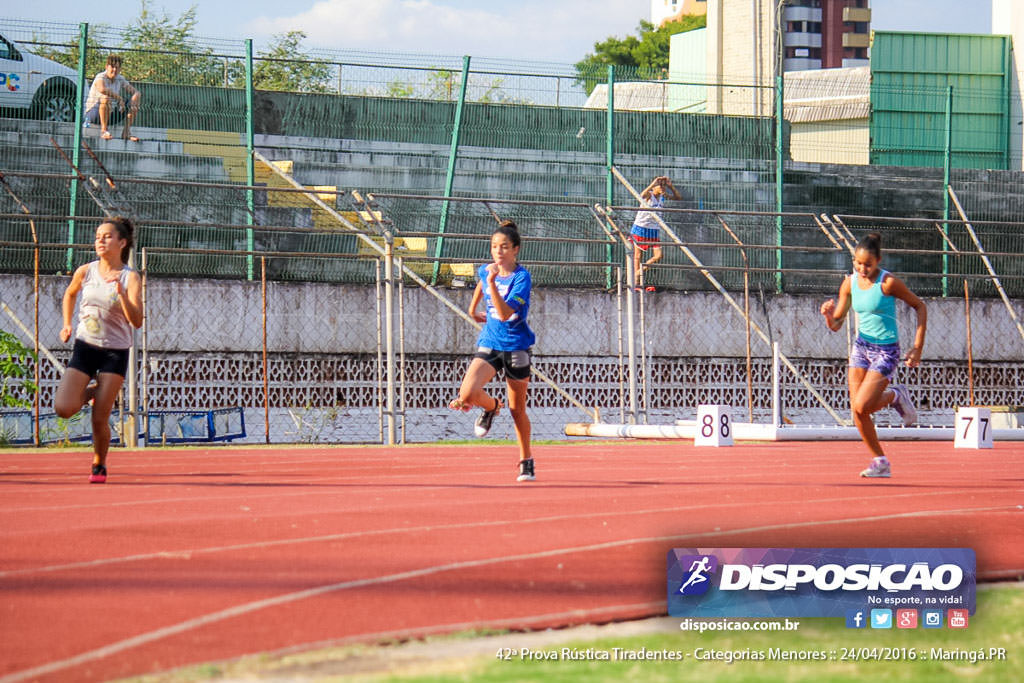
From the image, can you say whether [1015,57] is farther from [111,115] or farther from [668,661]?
[668,661]

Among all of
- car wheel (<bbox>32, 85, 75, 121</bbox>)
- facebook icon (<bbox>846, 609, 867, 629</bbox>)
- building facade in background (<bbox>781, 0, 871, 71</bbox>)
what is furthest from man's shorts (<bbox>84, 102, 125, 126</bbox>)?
building facade in background (<bbox>781, 0, 871, 71</bbox>)

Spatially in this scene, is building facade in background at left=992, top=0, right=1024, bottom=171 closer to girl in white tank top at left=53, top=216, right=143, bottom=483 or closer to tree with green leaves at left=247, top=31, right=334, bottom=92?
tree with green leaves at left=247, top=31, right=334, bottom=92

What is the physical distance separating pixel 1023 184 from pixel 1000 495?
19.7 m

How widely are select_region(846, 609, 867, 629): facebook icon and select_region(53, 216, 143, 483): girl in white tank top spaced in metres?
5.92

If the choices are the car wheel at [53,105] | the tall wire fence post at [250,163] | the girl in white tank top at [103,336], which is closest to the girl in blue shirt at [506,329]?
the girl in white tank top at [103,336]

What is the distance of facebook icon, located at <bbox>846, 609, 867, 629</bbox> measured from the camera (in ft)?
13.8

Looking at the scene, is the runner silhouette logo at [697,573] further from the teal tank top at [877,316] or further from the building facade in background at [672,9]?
the building facade in background at [672,9]

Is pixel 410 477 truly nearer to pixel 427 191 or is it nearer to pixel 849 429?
pixel 849 429

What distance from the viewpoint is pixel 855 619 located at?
4250 mm

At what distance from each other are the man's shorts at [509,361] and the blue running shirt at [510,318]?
1.3 inches

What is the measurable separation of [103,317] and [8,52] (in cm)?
1487

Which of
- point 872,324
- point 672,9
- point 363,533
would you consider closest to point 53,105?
point 872,324

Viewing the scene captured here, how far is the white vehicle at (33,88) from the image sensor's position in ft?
73.9

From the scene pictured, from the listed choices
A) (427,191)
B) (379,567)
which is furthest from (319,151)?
(379,567)
